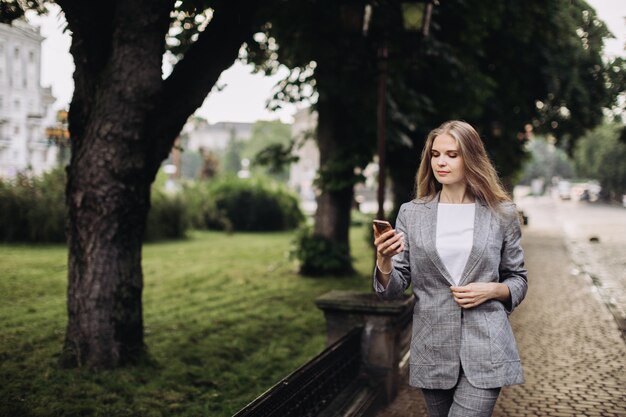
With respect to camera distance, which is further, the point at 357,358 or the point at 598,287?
the point at 598,287

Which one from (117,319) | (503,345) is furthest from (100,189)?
(503,345)

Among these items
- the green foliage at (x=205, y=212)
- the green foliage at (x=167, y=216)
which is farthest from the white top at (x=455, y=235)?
the green foliage at (x=205, y=212)

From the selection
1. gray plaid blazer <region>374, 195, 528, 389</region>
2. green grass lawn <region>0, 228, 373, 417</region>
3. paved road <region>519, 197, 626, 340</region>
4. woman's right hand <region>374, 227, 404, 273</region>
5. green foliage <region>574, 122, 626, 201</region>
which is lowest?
green grass lawn <region>0, 228, 373, 417</region>

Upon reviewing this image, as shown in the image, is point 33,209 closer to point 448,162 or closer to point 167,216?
point 167,216

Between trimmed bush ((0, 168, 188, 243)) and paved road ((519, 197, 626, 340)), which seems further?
trimmed bush ((0, 168, 188, 243))

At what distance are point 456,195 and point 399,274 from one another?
0.45 m

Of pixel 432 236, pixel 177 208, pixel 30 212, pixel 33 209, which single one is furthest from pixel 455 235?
pixel 177 208

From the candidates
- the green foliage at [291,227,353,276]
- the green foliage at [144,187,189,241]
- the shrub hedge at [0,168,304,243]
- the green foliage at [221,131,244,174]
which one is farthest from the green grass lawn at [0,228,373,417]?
the green foliage at [221,131,244,174]

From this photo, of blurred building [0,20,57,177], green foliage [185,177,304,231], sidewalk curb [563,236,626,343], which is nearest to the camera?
blurred building [0,20,57,177]

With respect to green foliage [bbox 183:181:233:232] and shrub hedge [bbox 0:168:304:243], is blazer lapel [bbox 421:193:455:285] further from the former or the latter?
green foliage [bbox 183:181:233:232]

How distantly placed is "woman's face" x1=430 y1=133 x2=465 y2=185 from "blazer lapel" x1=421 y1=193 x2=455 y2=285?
140mm

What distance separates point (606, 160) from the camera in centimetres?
6456

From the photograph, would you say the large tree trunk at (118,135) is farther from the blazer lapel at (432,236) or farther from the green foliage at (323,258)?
the green foliage at (323,258)

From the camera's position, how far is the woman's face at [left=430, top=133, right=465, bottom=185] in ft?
8.99
